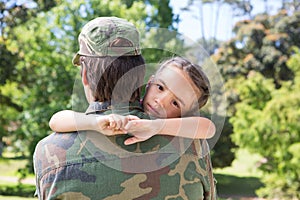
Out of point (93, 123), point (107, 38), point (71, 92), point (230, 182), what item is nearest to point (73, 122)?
point (93, 123)

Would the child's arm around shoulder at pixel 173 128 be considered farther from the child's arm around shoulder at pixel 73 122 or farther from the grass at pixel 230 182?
the grass at pixel 230 182

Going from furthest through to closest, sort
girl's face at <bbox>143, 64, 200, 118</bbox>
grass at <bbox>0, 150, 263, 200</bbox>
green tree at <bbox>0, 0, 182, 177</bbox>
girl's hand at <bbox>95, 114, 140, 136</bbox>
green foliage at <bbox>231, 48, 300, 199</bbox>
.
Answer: grass at <bbox>0, 150, 263, 200</bbox> < green tree at <bbox>0, 0, 182, 177</bbox> < green foliage at <bbox>231, 48, 300, 199</bbox> < girl's face at <bbox>143, 64, 200, 118</bbox> < girl's hand at <bbox>95, 114, 140, 136</bbox>

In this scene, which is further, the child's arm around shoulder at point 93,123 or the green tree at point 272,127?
the green tree at point 272,127

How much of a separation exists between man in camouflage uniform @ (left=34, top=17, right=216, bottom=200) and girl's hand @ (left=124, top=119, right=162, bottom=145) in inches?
0.7

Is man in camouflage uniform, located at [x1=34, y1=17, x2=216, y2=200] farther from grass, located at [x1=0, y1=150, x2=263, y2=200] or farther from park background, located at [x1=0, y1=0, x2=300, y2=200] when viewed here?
grass, located at [x1=0, y1=150, x2=263, y2=200]

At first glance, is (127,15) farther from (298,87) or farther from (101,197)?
(101,197)

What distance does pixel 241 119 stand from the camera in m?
9.56

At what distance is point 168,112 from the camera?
3.67ft

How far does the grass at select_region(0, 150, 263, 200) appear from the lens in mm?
11008

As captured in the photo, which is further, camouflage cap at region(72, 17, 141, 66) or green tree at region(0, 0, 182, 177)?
green tree at region(0, 0, 182, 177)

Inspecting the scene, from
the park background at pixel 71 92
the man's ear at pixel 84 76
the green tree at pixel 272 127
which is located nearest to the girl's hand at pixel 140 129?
the man's ear at pixel 84 76

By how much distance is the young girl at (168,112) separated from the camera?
3.35ft

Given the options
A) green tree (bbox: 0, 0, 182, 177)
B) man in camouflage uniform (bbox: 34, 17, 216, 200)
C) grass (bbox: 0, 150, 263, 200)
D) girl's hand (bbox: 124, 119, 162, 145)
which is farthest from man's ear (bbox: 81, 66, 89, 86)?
grass (bbox: 0, 150, 263, 200)

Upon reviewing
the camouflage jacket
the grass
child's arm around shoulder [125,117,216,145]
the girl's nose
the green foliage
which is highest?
the girl's nose
